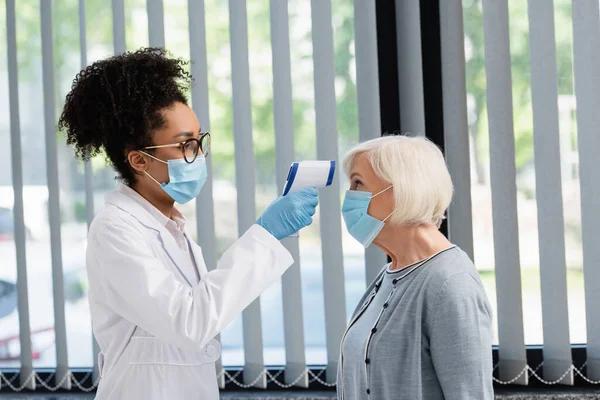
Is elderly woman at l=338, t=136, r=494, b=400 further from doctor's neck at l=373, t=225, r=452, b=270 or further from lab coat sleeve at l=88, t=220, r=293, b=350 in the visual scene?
lab coat sleeve at l=88, t=220, r=293, b=350

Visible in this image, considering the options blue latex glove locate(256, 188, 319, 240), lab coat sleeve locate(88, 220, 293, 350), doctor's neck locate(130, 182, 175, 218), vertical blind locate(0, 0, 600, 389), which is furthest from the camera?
vertical blind locate(0, 0, 600, 389)

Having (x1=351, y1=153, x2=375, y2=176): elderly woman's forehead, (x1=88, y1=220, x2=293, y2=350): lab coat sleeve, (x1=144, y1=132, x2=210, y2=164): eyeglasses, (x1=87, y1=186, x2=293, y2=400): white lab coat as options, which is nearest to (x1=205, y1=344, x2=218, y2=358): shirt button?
(x1=87, y1=186, x2=293, y2=400): white lab coat

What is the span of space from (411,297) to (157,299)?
500 mm

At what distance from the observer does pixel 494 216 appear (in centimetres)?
198

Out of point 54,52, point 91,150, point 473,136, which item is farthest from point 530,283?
point 54,52

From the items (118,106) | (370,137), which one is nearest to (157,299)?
(118,106)

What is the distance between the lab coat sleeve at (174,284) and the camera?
1200 millimetres

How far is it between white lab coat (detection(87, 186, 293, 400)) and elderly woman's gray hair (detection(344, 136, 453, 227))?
28 cm

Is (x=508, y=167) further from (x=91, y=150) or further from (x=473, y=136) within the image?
(x=91, y=150)

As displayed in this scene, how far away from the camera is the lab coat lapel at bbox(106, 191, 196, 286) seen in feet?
4.41

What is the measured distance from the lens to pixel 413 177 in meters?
1.40

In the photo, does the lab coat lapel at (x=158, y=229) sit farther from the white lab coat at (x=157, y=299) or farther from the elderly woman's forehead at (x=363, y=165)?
the elderly woman's forehead at (x=363, y=165)

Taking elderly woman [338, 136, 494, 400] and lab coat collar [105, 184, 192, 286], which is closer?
elderly woman [338, 136, 494, 400]

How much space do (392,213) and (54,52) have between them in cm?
137
